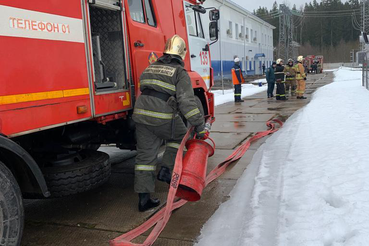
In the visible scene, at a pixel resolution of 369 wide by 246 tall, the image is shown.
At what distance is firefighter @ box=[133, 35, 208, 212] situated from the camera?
349 cm

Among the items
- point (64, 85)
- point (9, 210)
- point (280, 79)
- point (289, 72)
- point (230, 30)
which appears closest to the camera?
point (9, 210)

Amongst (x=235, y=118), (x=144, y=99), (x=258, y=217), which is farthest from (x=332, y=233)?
(x=235, y=118)

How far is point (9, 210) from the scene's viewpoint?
242 cm

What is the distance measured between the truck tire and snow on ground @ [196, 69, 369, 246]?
4.62 feet

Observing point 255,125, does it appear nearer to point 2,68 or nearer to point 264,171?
point 264,171

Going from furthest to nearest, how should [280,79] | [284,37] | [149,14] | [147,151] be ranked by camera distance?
[284,37] < [280,79] < [149,14] < [147,151]

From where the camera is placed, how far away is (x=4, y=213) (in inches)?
94.3

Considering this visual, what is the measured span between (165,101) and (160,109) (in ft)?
0.33

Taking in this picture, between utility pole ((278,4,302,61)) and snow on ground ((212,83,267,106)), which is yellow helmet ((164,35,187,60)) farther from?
utility pole ((278,4,302,61))

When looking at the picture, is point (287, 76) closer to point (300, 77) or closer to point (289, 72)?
point (289, 72)

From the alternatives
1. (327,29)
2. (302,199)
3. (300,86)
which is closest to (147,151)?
(302,199)

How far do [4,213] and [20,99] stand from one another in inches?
30.7

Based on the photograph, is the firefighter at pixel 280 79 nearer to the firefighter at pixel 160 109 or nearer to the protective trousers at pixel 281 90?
the protective trousers at pixel 281 90

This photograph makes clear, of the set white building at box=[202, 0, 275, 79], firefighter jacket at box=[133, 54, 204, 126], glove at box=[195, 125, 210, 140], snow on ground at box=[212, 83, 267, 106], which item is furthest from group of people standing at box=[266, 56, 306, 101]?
firefighter jacket at box=[133, 54, 204, 126]
